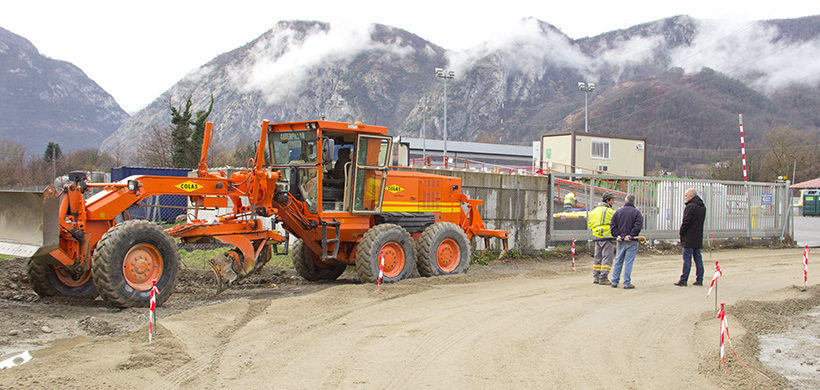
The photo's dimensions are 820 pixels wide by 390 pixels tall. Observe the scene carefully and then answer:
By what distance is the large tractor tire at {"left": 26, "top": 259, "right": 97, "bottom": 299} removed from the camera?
8742 millimetres

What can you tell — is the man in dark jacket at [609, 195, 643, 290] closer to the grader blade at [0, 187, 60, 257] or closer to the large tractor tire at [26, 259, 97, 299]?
the large tractor tire at [26, 259, 97, 299]

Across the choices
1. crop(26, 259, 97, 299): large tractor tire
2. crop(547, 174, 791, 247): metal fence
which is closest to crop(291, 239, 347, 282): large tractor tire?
crop(26, 259, 97, 299): large tractor tire

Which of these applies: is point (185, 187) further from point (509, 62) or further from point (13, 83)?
point (13, 83)

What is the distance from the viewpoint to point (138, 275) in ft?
27.5

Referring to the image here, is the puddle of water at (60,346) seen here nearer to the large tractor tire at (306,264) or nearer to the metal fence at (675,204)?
the large tractor tire at (306,264)

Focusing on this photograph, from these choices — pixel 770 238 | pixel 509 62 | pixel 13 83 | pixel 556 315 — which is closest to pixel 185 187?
pixel 556 315

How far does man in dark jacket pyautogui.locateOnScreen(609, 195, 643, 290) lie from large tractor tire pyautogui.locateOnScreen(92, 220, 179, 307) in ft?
23.6

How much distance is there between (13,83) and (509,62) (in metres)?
144

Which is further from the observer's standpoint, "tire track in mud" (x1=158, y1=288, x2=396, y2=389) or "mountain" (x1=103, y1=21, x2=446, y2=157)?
"mountain" (x1=103, y1=21, x2=446, y2=157)

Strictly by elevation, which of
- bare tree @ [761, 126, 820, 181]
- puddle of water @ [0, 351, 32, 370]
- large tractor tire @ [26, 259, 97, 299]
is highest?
bare tree @ [761, 126, 820, 181]

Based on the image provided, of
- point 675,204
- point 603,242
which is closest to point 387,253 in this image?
point 603,242

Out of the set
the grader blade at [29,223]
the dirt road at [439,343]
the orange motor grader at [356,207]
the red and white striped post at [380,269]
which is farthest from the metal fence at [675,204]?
the grader blade at [29,223]

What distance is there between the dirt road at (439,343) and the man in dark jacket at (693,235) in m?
0.82

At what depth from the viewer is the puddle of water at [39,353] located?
5.80m
